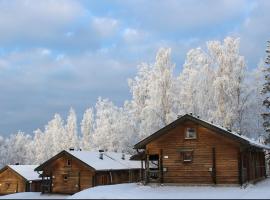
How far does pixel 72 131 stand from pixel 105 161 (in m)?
42.4

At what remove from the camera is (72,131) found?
303 feet

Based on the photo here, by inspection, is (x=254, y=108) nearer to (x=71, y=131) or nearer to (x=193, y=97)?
(x=193, y=97)

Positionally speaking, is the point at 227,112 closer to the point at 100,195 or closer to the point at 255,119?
the point at 255,119

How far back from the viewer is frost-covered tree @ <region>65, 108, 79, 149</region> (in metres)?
89.0

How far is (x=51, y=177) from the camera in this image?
158 feet

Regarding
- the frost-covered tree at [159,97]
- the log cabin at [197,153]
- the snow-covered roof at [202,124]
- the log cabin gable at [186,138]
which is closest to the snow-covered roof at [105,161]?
the frost-covered tree at [159,97]

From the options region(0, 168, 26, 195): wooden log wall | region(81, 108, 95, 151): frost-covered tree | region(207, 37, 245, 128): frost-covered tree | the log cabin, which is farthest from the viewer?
region(81, 108, 95, 151): frost-covered tree

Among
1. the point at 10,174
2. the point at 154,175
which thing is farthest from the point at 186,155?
the point at 10,174

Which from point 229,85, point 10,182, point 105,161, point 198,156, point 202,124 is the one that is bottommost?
point 10,182

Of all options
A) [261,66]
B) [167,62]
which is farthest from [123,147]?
[261,66]

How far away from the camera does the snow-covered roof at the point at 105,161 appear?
154 feet

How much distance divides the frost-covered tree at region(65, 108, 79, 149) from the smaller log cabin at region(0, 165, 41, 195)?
3099cm

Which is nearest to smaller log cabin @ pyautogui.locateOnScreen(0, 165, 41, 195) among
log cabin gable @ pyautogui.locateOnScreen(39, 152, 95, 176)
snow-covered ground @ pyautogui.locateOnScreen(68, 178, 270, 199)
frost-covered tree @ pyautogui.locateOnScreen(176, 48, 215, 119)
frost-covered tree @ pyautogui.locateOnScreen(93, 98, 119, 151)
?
log cabin gable @ pyautogui.locateOnScreen(39, 152, 95, 176)

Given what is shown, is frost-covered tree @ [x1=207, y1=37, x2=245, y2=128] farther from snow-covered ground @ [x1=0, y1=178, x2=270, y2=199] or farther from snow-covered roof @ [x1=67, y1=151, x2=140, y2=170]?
snow-covered ground @ [x1=0, y1=178, x2=270, y2=199]
